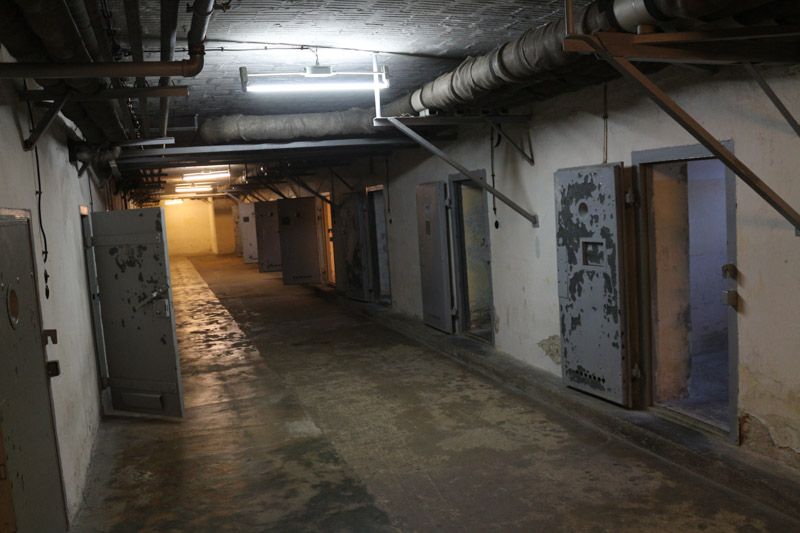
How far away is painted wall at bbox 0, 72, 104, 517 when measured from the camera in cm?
333

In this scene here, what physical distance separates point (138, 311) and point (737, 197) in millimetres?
4673

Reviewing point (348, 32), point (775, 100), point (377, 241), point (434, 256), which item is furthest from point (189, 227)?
point (775, 100)

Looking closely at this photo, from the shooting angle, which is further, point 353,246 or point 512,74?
point 353,246

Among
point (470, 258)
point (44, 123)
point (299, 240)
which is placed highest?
point (44, 123)

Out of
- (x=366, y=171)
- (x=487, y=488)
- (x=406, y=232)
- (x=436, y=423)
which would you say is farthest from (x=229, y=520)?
(x=366, y=171)

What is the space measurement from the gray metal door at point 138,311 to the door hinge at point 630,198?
3691 millimetres

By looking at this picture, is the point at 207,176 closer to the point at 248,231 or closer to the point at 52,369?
the point at 248,231

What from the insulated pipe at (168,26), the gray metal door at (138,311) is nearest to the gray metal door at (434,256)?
the gray metal door at (138,311)

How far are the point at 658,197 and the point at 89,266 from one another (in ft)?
15.6

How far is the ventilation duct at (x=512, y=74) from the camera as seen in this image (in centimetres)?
276

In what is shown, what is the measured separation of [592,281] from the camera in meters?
4.83

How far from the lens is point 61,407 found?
3623mm

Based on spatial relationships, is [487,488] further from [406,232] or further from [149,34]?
[406,232]

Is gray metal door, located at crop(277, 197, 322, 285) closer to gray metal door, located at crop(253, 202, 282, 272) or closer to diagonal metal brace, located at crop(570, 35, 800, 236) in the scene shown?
gray metal door, located at crop(253, 202, 282, 272)
